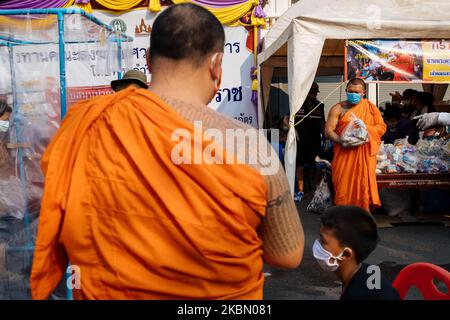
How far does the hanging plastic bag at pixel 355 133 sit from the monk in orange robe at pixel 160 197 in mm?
3539

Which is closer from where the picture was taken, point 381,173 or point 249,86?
point 381,173

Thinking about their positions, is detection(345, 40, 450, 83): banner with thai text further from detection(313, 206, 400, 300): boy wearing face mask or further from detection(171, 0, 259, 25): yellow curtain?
detection(313, 206, 400, 300): boy wearing face mask

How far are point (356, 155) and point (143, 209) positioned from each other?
155 inches

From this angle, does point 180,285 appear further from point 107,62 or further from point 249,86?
point 249,86

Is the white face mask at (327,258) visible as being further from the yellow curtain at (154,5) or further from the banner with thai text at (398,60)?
the yellow curtain at (154,5)

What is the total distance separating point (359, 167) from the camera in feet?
15.9

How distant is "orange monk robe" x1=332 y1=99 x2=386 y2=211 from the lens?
15.8ft

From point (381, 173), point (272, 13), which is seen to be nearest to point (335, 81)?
point (272, 13)

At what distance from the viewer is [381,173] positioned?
18.7ft

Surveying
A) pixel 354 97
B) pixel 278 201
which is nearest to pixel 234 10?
pixel 354 97

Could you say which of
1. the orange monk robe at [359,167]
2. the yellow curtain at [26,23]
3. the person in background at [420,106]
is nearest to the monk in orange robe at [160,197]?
the yellow curtain at [26,23]

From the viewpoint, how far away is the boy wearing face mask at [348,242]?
209 cm

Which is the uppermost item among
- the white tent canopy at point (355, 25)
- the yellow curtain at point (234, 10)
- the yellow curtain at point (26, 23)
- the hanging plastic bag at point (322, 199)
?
the yellow curtain at point (234, 10)

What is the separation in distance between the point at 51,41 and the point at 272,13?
535cm
